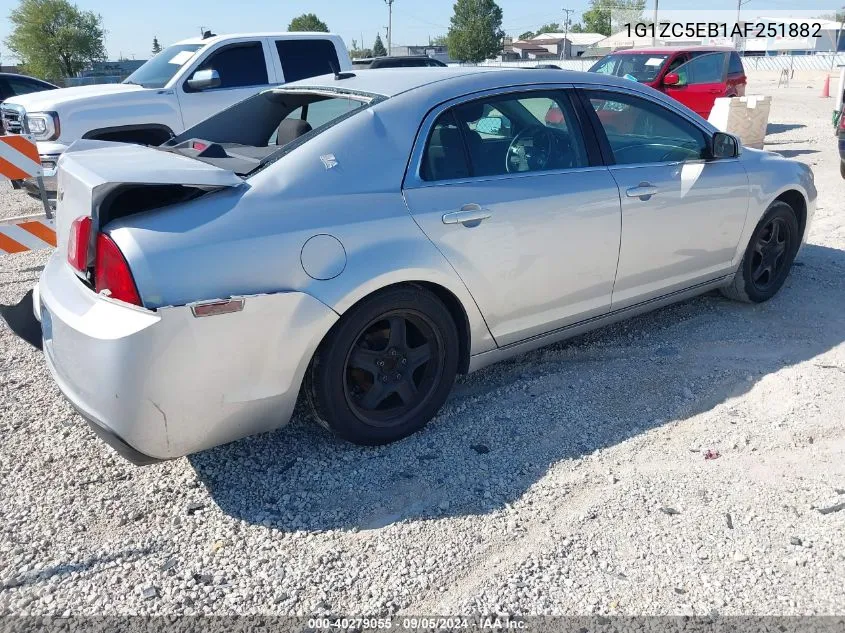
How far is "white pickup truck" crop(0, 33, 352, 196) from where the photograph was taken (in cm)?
755

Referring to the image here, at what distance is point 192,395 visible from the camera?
8.79 ft

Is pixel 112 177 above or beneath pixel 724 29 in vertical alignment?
beneath

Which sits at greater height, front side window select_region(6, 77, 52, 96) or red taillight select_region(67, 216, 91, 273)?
front side window select_region(6, 77, 52, 96)

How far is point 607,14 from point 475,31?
54.2 m

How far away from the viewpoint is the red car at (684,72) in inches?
508

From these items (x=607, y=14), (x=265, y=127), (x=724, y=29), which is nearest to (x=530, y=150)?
(x=265, y=127)

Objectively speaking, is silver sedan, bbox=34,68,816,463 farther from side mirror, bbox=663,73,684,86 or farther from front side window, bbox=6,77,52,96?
front side window, bbox=6,77,52,96

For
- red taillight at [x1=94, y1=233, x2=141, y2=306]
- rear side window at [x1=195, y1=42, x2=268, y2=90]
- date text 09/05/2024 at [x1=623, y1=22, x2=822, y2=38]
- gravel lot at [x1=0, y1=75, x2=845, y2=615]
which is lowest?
gravel lot at [x1=0, y1=75, x2=845, y2=615]

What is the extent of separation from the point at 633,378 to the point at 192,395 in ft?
7.99

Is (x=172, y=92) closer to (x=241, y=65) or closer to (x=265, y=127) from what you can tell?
(x=241, y=65)

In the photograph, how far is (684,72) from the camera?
13164mm

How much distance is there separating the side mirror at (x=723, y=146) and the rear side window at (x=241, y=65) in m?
6.17

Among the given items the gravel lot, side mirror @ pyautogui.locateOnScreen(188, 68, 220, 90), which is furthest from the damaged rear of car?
side mirror @ pyautogui.locateOnScreen(188, 68, 220, 90)

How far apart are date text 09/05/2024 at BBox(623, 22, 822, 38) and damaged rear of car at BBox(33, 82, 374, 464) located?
54.3 m
